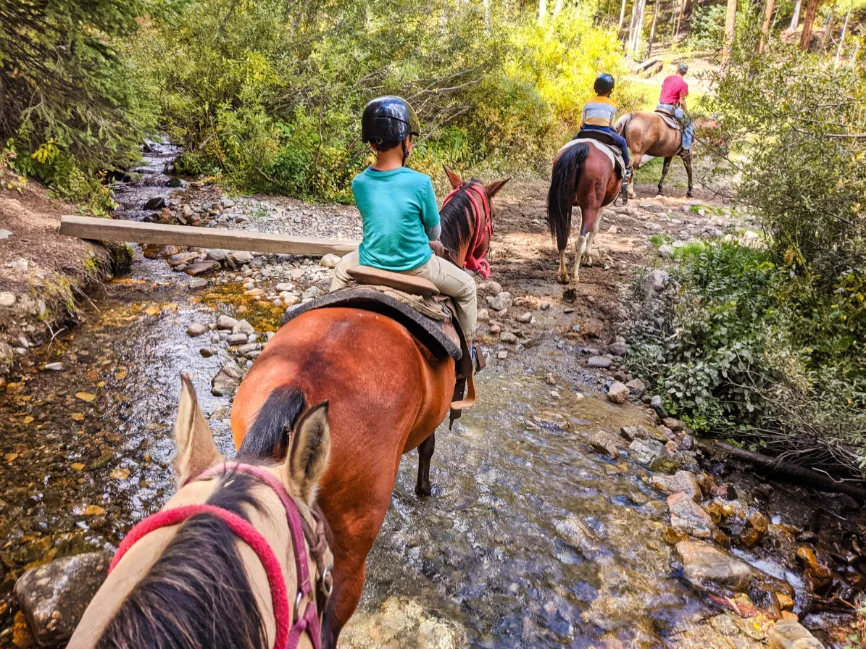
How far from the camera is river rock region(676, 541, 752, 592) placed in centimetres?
299

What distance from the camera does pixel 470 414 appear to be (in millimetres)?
4570

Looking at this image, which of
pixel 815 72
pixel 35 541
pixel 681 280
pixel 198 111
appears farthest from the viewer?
pixel 198 111

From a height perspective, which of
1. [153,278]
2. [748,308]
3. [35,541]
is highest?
[748,308]

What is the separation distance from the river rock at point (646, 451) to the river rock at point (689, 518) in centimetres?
44

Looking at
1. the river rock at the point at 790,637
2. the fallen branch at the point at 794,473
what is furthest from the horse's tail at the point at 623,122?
the river rock at the point at 790,637

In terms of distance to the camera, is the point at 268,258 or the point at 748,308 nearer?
the point at 748,308

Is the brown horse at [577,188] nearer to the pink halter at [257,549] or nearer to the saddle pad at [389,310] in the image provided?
the saddle pad at [389,310]

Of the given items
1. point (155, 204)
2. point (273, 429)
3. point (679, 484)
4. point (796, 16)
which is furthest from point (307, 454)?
point (796, 16)

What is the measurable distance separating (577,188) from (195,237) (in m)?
5.01

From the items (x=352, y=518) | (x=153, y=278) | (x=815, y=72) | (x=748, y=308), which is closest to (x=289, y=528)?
(x=352, y=518)

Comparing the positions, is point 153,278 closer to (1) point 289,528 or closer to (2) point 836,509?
(1) point 289,528

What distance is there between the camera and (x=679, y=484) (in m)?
3.76

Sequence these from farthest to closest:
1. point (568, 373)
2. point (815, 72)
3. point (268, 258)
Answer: point (268, 258) → point (568, 373) → point (815, 72)

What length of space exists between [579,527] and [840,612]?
1.50m
